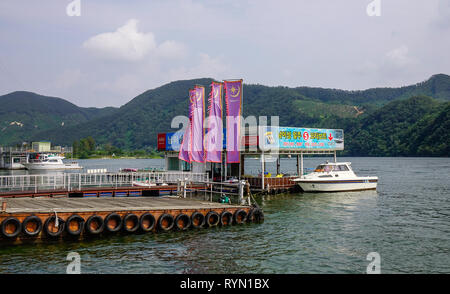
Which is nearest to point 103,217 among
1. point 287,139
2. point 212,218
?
point 212,218

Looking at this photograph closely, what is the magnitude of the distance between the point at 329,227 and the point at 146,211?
1299 cm

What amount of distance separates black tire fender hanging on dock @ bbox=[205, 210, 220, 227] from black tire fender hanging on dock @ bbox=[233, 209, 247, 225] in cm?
143

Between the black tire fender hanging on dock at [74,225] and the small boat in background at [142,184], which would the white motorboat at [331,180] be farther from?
the black tire fender hanging on dock at [74,225]

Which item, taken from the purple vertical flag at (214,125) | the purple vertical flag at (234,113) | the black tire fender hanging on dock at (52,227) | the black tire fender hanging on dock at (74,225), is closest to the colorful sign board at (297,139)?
the purple vertical flag at (234,113)

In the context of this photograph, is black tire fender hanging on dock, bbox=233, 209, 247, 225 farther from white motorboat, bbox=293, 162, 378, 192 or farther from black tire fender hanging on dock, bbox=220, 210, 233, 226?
white motorboat, bbox=293, 162, 378, 192

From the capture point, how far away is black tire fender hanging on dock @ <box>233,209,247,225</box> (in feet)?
84.0

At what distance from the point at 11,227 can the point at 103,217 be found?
465 cm

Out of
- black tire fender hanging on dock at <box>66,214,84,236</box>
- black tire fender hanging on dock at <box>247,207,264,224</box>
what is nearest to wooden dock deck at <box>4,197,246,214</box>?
black tire fender hanging on dock at <box>66,214,84,236</box>

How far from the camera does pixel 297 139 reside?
4625 cm

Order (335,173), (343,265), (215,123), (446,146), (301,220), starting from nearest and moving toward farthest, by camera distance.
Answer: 1. (343,265)
2. (301,220)
3. (215,123)
4. (335,173)
5. (446,146)

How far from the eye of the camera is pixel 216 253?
739 inches

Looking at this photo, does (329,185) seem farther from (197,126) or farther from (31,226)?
(31,226)
